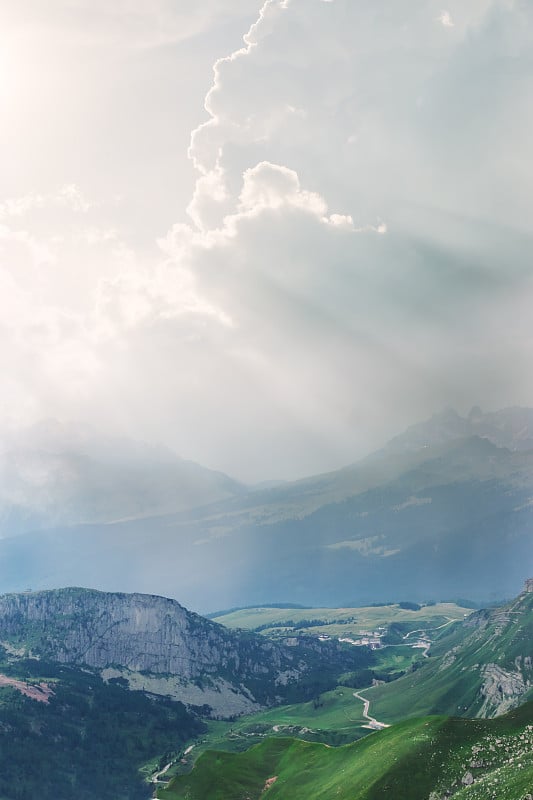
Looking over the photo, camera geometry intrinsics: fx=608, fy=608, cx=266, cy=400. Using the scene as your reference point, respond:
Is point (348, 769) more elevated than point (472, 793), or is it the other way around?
point (472, 793)

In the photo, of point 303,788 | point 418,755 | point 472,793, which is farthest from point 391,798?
point 303,788

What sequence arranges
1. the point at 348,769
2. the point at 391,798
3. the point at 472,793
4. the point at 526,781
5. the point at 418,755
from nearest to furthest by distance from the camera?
the point at 526,781, the point at 472,793, the point at 391,798, the point at 418,755, the point at 348,769

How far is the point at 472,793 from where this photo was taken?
384 feet

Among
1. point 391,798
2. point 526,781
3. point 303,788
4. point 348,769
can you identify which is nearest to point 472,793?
point 526,781

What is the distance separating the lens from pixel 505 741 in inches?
5497

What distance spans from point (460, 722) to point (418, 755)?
53.4 feet

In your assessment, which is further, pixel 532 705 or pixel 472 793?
pixel 532 705

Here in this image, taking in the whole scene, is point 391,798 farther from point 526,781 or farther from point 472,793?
point 526,781

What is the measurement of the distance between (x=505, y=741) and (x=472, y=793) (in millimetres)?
27408

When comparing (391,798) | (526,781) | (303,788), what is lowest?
(303,788)

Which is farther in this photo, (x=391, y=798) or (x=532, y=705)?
(x=532, y=705)

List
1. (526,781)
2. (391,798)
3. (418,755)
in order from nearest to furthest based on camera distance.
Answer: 1. (526,781)
2. (391,798)
3. (418,755)

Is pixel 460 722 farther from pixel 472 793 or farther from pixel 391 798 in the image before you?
pixel 472 793

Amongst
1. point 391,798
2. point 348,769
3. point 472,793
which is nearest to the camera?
point 472,793
